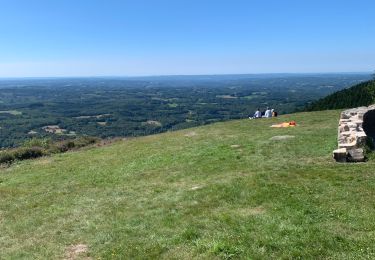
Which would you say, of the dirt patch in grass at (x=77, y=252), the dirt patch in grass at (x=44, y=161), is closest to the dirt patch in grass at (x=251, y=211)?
the dirt patch in grass at (x=77, y=252)

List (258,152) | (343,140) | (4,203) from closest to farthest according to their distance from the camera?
(4,203)
(343,140)
(258,152)

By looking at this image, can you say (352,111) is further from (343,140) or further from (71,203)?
(71,203)

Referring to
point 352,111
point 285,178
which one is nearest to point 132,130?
point 352,111

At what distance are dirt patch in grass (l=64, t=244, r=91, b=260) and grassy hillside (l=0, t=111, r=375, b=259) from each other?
0.11 ft

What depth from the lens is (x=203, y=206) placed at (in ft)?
49.9

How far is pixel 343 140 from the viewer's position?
851 inches

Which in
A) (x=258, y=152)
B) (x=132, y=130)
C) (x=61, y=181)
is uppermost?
(x=258, y=152)

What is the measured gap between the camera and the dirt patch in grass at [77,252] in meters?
12.2

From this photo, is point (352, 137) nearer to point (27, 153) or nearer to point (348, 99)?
point (27, 153)

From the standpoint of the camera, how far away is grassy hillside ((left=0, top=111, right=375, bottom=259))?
1152cm

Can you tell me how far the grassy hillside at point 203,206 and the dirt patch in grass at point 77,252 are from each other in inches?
1.4

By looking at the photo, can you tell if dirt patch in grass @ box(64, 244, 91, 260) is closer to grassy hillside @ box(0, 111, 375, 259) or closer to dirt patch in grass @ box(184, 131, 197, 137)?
grassy hillside @ box(0, 111, 375, 259)

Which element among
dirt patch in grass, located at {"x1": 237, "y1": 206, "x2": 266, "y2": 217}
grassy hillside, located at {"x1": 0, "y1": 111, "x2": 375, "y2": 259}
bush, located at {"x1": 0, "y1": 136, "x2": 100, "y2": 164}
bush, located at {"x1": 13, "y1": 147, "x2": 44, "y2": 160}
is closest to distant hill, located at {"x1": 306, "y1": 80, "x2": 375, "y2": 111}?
bush, located at {"x1": 0, "y1": 136, "x2": 100, "y2": 164}

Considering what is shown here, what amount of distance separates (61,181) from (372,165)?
15265 mm
